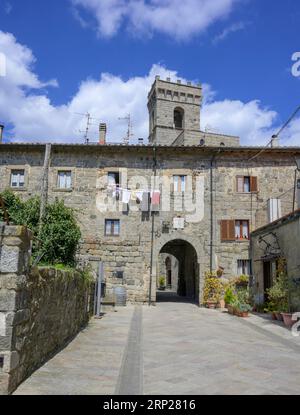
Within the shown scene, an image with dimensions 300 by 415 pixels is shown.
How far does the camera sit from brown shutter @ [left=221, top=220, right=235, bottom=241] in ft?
58.5

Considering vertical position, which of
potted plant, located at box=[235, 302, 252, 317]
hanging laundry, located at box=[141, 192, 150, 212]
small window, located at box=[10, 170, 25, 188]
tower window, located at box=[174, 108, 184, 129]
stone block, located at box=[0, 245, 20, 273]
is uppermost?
tower window, located at box=[174, 108, 184, 129]

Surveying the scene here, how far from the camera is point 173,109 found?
40.8m

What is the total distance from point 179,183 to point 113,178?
318 centimetres

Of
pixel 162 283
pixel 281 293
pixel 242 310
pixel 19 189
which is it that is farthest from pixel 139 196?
pixel 162 283

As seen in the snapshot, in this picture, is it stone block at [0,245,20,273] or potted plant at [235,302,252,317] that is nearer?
stone block at [0,245,20,273]

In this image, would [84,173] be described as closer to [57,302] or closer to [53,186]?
[53,186]

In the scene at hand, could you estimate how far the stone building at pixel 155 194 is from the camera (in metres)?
17.8

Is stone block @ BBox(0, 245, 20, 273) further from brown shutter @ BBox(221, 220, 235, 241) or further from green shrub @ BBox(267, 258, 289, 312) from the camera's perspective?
brown shutter @ BBox(221, 220, 235, 241)

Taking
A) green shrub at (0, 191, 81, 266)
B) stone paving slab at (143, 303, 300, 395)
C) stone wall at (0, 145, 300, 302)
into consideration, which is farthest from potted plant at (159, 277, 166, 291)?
stone paving slab at (143, 303, 300, 395)

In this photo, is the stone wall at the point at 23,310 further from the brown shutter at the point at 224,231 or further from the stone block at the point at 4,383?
the brown shutter at the point at 224,231

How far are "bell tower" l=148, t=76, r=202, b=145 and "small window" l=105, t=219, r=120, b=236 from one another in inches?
885

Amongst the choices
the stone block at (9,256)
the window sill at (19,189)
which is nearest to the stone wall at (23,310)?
the stone block at (9,256)

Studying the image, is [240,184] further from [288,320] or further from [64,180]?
[288,320]

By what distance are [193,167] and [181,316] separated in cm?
776
